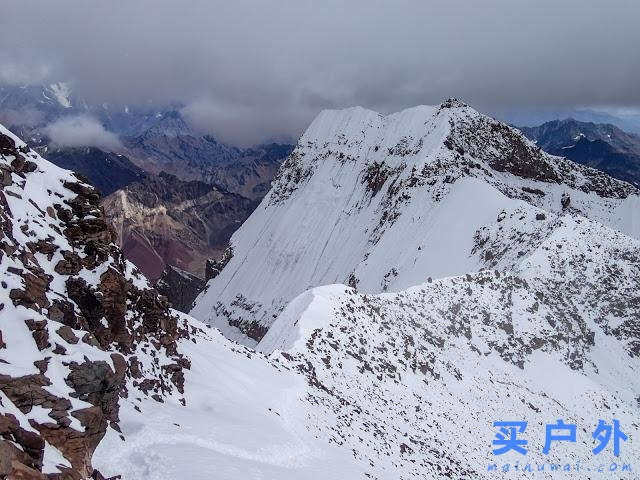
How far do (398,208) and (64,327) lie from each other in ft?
233

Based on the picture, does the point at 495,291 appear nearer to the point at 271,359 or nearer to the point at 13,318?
the point at 271,359

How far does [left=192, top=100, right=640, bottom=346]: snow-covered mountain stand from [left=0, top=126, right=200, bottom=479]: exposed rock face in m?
40.0

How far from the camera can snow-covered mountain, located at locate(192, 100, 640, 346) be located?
60.3 meters

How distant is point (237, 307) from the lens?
105 metres

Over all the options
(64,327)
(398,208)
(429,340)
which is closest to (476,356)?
(429,340)

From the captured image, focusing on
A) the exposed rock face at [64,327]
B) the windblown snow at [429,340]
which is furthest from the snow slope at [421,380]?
the exposed rock face at [64,327]

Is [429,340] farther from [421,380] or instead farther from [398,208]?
[398,208]

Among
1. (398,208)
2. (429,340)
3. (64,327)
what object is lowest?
(64,327)

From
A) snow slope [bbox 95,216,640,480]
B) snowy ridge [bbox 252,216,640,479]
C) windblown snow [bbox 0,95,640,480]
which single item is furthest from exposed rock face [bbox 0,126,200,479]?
snowy ridge [bbox 252,216,640,479]

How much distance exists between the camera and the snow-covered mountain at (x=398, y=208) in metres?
60.3

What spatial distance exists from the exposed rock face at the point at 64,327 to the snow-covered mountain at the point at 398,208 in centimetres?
4003

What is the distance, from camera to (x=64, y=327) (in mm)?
12672

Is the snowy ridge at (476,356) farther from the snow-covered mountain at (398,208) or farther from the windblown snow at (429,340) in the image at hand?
the snow-covered mountain at (398,208)

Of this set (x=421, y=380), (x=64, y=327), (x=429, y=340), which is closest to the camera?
(x=64, y=327)
